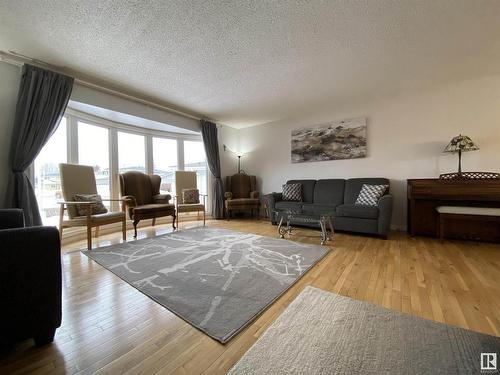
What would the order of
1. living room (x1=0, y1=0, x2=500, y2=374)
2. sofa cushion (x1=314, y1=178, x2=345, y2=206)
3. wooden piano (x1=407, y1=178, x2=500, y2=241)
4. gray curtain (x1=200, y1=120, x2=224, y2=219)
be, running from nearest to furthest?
living room (x1=0, y1=0, x2=500, y2=374)
wooden piano (x1=407, y1=178, x2=500, y2=241)
sofa cushion (x1=314, y1=178, x2=345, y2=206)
gray curtain (x1=200, y1=120, x2=224, y2=219)

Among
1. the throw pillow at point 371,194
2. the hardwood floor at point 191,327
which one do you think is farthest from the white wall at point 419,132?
the hardwood floor at point 191,327

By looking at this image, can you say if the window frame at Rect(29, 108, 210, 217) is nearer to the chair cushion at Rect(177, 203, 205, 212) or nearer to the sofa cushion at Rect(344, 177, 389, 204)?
the chair cushion at Rect(177, 203, 205, 212)

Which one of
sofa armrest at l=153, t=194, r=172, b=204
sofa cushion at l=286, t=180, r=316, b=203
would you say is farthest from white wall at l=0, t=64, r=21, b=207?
sofa cushion at l=286, t=180, r=316, b=203

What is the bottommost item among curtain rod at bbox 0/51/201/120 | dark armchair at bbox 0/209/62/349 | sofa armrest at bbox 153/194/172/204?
dark armchair at bbox 0/209/62/349

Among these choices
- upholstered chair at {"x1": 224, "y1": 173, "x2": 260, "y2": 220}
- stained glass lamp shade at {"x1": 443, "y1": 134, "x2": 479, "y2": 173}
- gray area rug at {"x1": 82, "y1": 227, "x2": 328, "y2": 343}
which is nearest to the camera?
gray area rug at {"x1": 82, "y1": 227, "x2": 328, "y2": 343}

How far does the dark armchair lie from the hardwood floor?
4.6 inches

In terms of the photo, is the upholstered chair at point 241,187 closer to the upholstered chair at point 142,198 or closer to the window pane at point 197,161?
the window pane at point 197,161

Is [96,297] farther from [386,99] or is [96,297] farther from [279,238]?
[386,99]

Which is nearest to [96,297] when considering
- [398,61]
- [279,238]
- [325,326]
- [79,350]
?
[79,350]

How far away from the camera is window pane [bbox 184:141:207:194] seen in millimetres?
4871

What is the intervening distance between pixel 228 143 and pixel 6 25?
3.75m

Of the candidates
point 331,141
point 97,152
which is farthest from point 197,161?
point 331,141

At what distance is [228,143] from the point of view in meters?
5.18

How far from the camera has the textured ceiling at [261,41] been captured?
5.42 ft
